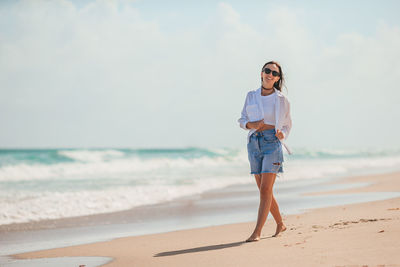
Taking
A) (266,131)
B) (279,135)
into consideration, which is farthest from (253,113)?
(279,135)

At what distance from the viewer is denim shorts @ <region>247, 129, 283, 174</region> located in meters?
4.64

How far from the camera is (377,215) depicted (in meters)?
5.80

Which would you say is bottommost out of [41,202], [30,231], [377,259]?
[377,259]

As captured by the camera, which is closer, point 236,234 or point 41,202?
point 236,234

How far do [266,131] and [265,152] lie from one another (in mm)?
222

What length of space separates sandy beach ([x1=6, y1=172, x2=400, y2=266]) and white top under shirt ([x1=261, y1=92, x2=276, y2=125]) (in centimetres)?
124

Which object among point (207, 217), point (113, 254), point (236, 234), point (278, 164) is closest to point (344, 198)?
point (207, 217)

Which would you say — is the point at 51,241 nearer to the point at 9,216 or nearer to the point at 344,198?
the point at 9,216

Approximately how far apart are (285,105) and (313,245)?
58.1 inches

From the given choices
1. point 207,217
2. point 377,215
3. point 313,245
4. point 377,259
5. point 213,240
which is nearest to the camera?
point 377,259

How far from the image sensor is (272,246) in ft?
14.0

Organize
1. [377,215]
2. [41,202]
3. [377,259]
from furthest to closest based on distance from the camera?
[41,202]
[377,215]
[377,259]

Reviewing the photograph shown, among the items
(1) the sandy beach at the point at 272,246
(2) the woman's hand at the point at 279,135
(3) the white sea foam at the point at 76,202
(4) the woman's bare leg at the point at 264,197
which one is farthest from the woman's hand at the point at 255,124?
(3) the white sea foam at the point at 76,202

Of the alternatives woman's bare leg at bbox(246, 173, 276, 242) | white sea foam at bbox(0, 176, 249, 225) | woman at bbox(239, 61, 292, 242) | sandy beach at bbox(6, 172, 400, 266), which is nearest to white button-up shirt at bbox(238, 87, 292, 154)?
woman at bbox(239, 61, 292, 242)
